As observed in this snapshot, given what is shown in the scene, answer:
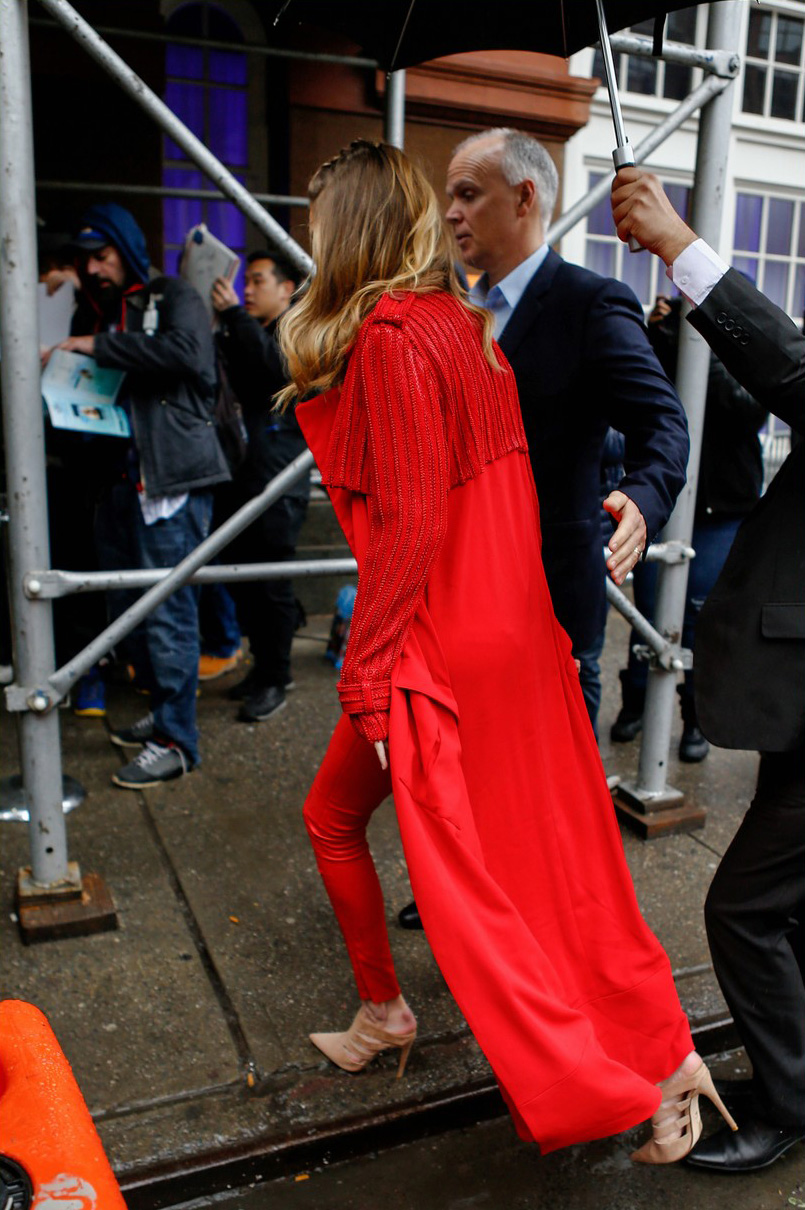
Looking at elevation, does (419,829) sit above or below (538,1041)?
above

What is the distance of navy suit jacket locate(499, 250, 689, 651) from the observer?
2.35 metres

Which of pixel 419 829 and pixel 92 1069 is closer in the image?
pixel 419 829

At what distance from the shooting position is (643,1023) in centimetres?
227

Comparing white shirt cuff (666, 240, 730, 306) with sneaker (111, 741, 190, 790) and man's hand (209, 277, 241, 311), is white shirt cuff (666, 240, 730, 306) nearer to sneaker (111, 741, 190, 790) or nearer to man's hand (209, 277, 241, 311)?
man's hand (209, 277, 241, 311)

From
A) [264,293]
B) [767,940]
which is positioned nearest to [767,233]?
[264,293]

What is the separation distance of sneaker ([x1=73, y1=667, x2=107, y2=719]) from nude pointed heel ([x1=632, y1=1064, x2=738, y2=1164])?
10.7 feet

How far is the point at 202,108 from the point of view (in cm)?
662

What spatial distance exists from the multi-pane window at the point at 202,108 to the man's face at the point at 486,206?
4.25m

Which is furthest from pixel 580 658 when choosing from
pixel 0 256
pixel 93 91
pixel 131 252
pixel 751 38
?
pixel 751 38

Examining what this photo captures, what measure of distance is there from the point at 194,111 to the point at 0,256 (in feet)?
14.5

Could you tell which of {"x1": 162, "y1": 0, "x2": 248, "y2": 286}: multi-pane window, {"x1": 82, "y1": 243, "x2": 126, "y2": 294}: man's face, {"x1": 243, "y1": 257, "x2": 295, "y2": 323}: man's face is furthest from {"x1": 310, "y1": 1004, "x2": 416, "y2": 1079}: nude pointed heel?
{"x1": 162, "y1": 0, "x2": 248, "y2": 286}: multi-pane window

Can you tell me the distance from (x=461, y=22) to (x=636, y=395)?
1.17 metres

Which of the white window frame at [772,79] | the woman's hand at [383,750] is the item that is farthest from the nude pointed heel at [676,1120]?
the white window frame at [772,79]

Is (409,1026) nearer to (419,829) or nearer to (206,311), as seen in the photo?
(419,829)
